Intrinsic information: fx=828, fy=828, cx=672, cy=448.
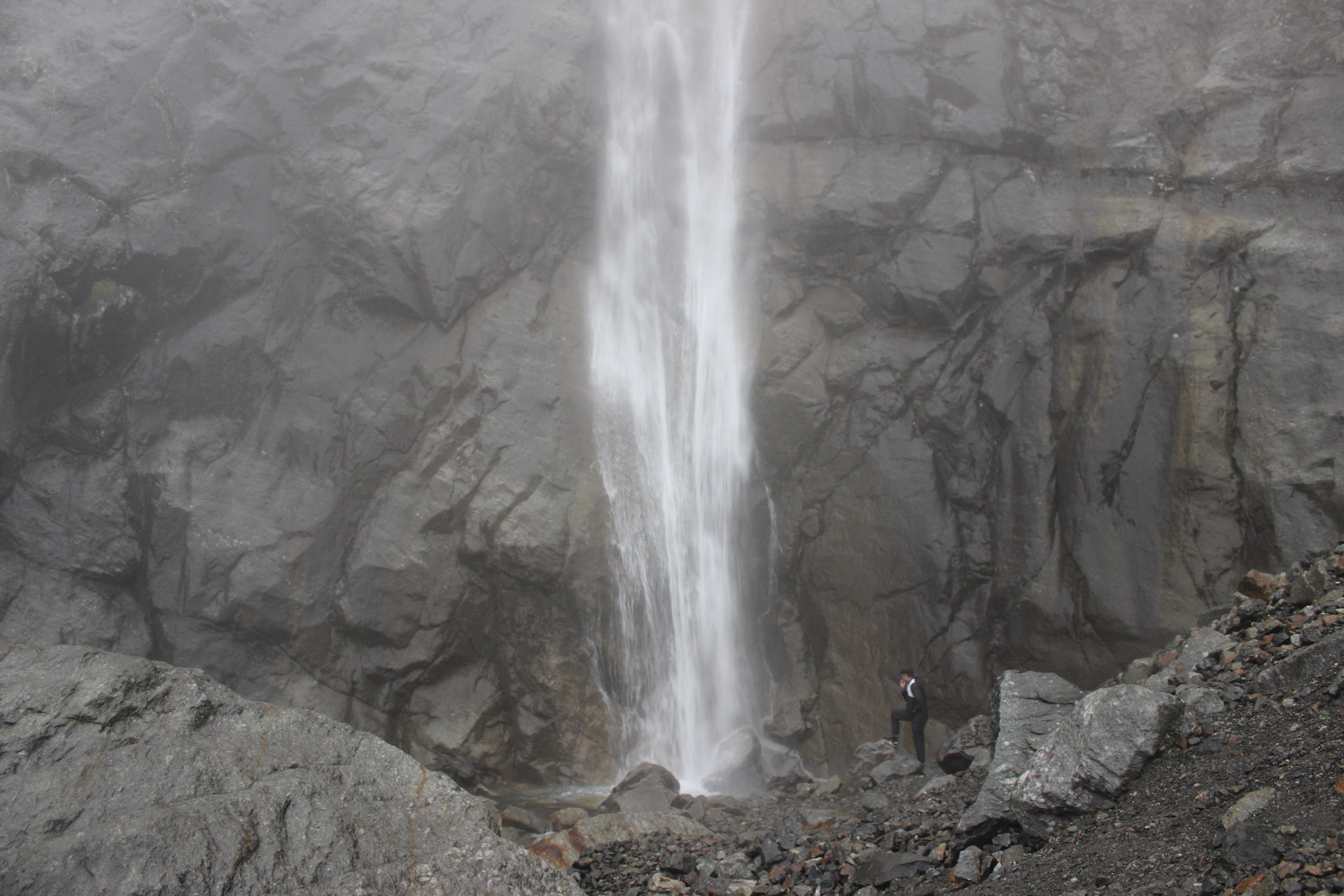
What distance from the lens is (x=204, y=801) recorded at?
5285 millimetres

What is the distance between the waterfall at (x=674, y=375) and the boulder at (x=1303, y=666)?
314 inches

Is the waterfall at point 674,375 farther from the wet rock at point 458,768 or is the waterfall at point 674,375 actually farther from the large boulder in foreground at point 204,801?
the large boulder in foreground at point 204,801

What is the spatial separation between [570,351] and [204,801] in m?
10.5

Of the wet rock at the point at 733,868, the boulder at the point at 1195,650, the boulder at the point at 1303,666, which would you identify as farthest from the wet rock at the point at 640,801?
the boulder at the point at 1303,666

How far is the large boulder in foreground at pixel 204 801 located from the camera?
481 cm

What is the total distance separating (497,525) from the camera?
13.2 m

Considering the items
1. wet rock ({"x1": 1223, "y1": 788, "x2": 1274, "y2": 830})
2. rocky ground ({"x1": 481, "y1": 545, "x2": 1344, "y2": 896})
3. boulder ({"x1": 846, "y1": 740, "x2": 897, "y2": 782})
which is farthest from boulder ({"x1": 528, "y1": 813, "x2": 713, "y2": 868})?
wet rock ({"x1": 1223, "y1": 788, "x2": 1274, "y2": 830})

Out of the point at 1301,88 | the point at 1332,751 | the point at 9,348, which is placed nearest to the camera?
the point at 1332,751

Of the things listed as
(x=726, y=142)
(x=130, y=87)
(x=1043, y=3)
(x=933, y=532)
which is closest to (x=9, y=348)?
(x=130, y=87)

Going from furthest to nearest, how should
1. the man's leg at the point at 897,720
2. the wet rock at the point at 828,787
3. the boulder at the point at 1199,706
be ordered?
the man's leg at the point at 897,720
the wet rock at the point at 828,787
the boulder at the point at 1199,706

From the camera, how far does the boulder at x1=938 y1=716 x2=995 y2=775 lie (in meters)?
9.90

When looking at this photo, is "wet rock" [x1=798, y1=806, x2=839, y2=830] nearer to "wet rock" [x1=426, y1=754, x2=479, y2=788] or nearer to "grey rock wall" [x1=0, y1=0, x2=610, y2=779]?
"grey rock wall" [x1=0, y1=0, x2=610, y2=779]

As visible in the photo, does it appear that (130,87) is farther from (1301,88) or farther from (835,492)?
(1301,88)

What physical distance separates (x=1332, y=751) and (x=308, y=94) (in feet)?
56.1
